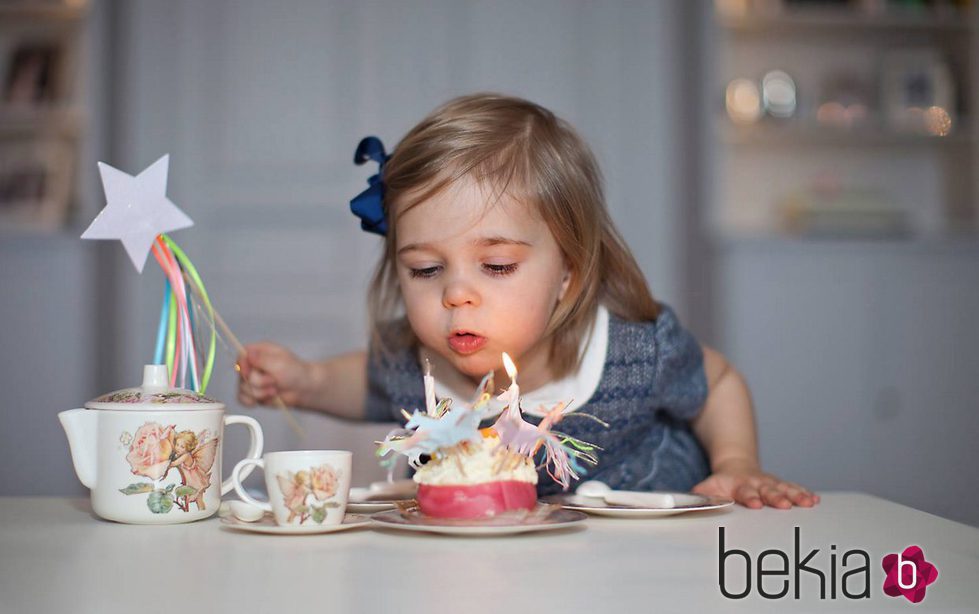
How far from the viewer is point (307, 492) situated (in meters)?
0.76

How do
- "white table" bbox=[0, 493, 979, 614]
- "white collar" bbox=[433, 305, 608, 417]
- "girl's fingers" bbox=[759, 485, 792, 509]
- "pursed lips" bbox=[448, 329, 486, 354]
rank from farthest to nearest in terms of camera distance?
"white collar" bbox=[433, 305, 608, 417], "pursed lips" bbox=[448, 329, 486, 354], "girl's fingers" bbox=[759, 485, 792, 509], "white table" bbox=[0, 493, 979, 614]

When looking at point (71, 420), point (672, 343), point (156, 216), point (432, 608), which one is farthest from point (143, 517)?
point (672, 343)

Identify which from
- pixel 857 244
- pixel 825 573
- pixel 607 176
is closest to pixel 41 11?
pixel 607 176

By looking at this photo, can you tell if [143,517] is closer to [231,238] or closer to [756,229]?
[231,238]

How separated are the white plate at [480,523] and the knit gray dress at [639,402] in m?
0.45

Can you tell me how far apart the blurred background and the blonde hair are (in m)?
1.73

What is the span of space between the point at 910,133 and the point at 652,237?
2.98 ft

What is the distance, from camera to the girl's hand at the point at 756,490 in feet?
3.11

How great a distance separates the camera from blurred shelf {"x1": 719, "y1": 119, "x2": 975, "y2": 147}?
3225 mm

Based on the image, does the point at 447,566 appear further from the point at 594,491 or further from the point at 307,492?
the point at 594,491

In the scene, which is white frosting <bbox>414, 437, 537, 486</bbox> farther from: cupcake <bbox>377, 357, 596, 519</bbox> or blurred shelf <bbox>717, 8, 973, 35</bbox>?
blurred shelf <bbox>717, 8, 973, 35</bbox>

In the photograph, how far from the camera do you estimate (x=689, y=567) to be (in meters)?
0.63

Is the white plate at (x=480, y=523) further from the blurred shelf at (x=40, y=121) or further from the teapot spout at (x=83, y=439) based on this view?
the blurred shelf at (x=40, y=121)

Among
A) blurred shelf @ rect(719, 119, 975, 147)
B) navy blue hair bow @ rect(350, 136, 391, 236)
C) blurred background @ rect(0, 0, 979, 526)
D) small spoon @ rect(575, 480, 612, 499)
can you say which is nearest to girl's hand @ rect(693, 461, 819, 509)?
small spoon @ rect(575, 480, 612, 499)
